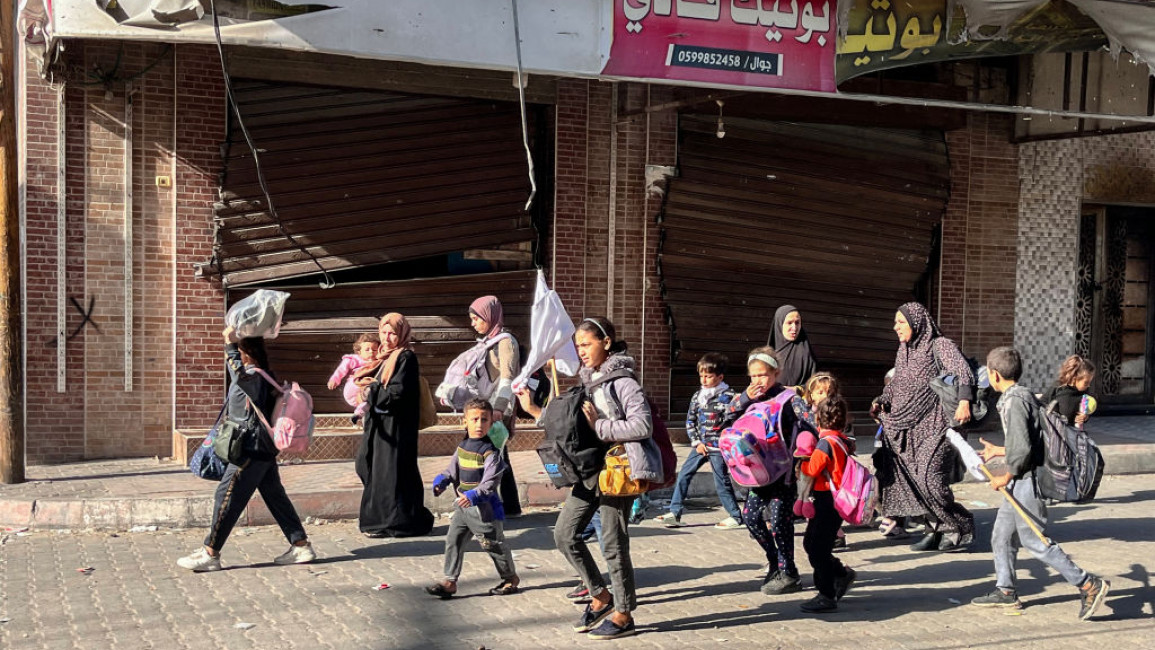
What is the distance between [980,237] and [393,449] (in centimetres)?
897

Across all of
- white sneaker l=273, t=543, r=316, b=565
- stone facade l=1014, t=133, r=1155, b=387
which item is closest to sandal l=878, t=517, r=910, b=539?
white sneaker l=273, t=543, r=316, b=565

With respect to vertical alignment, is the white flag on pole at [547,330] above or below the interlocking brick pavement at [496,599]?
above

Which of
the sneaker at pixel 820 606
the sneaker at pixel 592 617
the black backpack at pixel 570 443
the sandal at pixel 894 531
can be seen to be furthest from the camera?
the sandal at pixel 894 531

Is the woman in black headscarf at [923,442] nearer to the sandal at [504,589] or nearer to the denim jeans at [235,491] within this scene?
the sandal at [504,589]

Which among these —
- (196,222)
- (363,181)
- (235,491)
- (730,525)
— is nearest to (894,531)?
(730,525)

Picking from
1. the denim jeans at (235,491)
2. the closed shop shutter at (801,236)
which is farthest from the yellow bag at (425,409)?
the closed shop shutter at (801,236)

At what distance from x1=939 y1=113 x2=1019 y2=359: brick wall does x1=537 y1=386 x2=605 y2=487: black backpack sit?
933cm

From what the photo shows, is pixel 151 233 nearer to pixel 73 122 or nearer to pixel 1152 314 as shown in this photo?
pixel 73 122

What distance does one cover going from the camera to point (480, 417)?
6.70m

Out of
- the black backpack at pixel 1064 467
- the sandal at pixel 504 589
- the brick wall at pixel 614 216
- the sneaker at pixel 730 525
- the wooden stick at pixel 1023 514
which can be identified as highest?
the brick wall at pixel 614 216

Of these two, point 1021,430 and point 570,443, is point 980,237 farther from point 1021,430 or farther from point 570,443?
point 570,443

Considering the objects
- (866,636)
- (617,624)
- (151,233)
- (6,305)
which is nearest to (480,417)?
(617,624)

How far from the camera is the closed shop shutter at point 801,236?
12.8 meters

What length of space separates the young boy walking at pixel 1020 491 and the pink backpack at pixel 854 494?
65 cm
